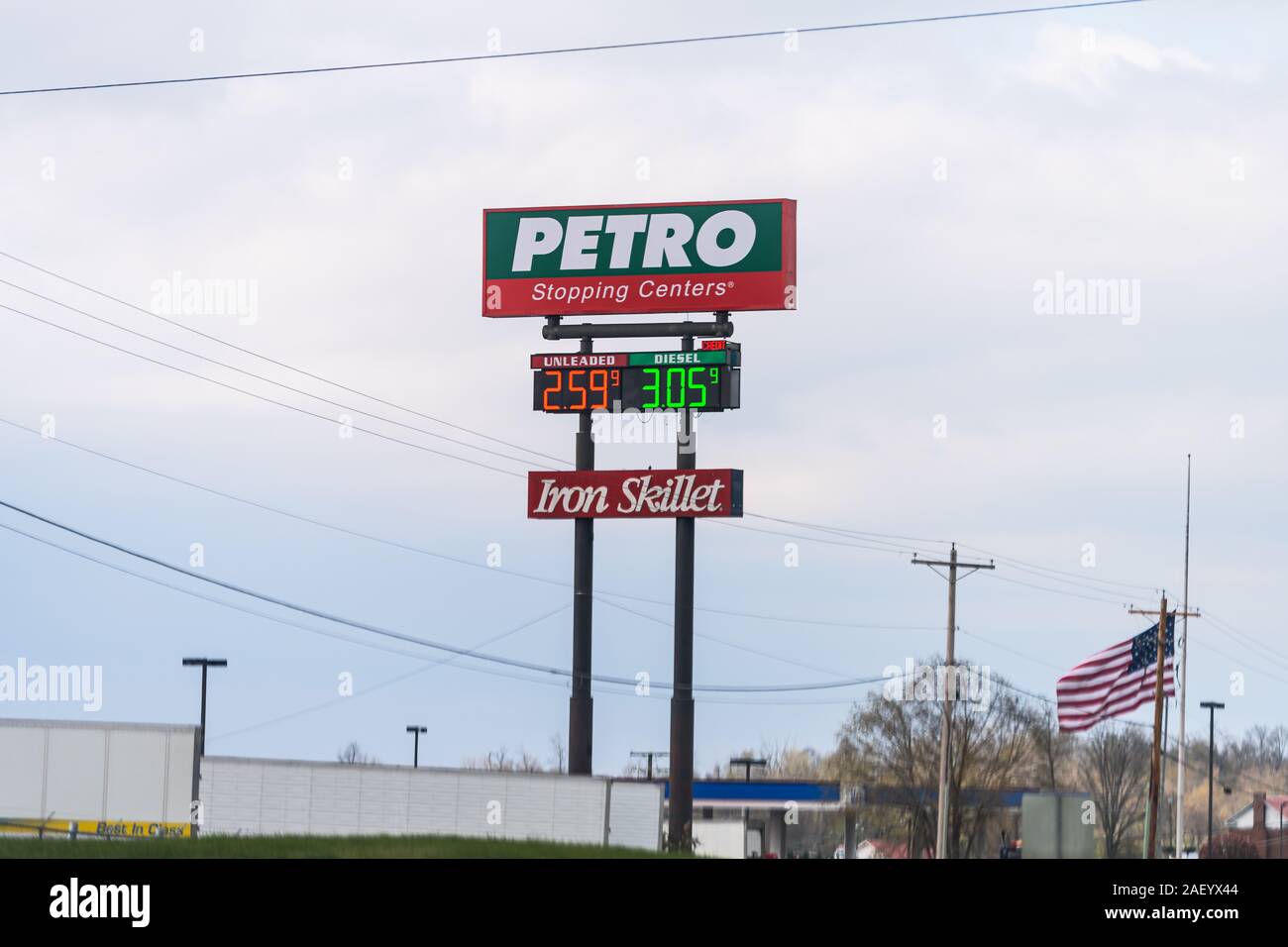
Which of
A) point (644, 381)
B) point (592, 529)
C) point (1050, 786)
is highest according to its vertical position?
point (644, 381)

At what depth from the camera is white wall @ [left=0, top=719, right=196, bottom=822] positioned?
2199 inches

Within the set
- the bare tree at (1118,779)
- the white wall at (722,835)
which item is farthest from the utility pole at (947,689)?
the bare tree at (1118,779)

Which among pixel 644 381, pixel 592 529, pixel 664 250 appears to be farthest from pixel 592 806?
pixel 664 250

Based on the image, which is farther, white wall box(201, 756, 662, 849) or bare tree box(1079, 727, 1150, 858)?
bare tree box(1079, 727, 1150, 858)

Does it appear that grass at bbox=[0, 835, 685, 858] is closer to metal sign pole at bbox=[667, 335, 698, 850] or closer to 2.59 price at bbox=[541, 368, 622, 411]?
metal sign pole at bbox=[667, 335, 698, 850]

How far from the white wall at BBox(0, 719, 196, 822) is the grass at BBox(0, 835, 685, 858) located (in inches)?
687

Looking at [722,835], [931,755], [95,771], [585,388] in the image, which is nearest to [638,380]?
[585,388]

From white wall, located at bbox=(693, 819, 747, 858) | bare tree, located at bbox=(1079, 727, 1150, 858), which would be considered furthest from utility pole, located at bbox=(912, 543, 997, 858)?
bare tree, located at bbox=(1079, 727, 1150, 858)

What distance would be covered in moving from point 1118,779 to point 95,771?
77487 mm

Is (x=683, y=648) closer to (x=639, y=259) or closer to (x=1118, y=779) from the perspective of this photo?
(x=639, y=259)
